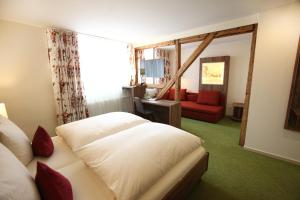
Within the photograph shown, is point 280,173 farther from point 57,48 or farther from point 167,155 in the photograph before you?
point 57,48

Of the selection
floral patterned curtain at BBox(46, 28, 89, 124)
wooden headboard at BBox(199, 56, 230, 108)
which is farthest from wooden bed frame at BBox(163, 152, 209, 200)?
wooden headboard at BBox(199, 56, 230, 108)

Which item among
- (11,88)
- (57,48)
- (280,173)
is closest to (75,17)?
(57,48)

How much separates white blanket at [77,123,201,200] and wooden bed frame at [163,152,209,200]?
0.53 ft

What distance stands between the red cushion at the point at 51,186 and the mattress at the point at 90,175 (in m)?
0.15

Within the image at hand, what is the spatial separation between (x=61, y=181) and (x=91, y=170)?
393 mm

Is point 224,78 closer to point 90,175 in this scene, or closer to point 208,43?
point 208,43

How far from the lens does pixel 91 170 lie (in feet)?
4.36

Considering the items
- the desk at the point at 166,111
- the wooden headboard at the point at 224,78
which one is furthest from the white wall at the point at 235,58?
the desk at the point at 166,111

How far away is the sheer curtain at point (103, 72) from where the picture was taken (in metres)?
3.39

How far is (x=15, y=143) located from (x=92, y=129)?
743 mm

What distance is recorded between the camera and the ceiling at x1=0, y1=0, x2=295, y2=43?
6.51ft

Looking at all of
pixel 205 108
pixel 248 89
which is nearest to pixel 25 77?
pixel 248 89

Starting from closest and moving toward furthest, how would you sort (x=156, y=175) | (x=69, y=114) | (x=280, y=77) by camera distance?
(x=156, y=175) → (x=280, y=77) → (x=69, y=114)

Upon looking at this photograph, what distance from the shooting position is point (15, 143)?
1287 mm
